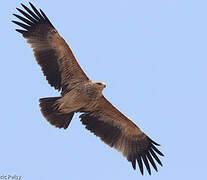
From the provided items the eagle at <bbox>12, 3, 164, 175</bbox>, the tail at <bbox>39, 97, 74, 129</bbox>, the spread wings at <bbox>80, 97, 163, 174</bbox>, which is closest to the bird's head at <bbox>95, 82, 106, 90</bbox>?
the eagle at <bbox>12, 3, 164, 175</bbox>

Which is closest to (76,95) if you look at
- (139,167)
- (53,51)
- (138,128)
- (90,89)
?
(90,89)

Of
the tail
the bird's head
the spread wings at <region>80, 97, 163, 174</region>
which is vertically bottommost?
the tail

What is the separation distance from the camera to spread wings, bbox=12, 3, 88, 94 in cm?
1110

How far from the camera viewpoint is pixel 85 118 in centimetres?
1171

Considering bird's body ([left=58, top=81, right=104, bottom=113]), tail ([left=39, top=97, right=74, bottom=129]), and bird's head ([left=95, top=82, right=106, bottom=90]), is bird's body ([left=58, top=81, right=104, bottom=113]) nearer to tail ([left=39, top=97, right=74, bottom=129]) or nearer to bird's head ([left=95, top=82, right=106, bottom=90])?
bird's head ([left=95, top=82, right=106, bottom=90])

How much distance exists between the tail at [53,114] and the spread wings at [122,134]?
53cm

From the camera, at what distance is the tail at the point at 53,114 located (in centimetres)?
1120

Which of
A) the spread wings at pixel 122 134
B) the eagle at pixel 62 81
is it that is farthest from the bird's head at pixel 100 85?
the spread wings at pixel 122 134

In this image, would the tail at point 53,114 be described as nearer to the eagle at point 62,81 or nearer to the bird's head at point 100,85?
the eagle at point 62,81

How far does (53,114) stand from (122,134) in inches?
81.9

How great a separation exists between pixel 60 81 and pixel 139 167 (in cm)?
329

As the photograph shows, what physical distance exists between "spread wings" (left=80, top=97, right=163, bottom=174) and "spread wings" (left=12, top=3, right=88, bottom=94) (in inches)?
44.2

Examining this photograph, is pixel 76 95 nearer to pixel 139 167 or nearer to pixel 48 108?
pixel 48 108

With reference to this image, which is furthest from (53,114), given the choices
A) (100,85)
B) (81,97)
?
(100,85)
